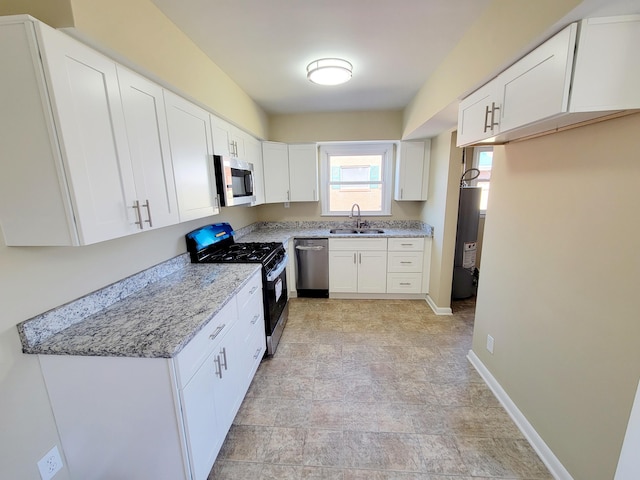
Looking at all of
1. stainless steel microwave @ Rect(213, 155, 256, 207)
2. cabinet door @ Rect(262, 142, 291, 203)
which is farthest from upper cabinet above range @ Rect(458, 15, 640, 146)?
cabinet door @ Rect(262, 142, 291, 203)

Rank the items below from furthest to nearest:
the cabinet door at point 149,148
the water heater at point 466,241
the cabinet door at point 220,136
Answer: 1. the water heater at point 466,241
2. the cabinet door at point 220,136
3. the cabinet door at point 149,148

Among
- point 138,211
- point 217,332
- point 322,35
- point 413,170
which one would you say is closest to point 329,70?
point 322,35

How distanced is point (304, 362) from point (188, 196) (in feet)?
5.59

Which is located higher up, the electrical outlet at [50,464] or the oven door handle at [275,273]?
the oven door handle at [275,273]

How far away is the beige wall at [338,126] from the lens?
11.9 feet

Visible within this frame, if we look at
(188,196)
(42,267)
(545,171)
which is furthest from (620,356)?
(42,267)

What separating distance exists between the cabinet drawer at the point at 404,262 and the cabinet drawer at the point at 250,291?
6.49ft

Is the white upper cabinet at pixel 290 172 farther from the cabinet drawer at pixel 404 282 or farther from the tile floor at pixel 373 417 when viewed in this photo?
the tile floor at pixel 373 417

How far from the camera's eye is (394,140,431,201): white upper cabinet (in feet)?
11.6

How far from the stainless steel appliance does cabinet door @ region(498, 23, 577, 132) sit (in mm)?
1919

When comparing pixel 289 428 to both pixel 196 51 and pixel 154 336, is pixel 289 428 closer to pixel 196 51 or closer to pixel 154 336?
pixel 154 336

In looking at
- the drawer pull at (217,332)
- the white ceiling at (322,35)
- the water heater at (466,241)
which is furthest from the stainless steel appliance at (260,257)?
the water heater at (466,241)

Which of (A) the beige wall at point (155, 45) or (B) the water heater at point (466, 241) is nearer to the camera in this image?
(A) the beige wall at point (155, 45)

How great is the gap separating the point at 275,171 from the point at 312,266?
142 cm
